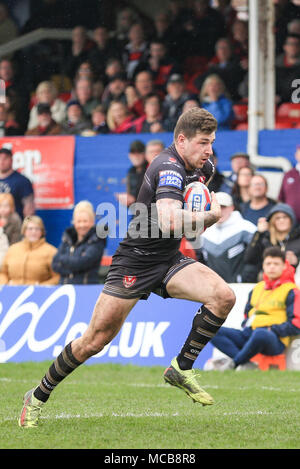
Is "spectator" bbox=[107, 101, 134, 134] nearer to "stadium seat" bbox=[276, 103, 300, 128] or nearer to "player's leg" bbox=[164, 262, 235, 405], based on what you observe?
"stadium seat" bbox=[276, 103, 300, 128]

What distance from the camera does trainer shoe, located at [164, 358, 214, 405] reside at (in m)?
Result: 7.26

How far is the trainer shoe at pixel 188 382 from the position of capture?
7258 mm

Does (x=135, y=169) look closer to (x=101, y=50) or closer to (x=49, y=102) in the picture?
(x=49, y=102)

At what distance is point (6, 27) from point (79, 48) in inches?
86.7

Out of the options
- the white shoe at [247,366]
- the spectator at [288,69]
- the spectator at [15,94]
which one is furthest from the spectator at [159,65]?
the white shoe at [247,366]

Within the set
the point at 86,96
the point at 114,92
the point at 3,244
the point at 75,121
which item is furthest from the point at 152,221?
the point at 86,96

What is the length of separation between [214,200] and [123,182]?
26.7 ft

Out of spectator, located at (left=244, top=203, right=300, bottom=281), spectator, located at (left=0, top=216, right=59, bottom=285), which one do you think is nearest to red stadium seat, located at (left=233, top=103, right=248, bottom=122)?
spectator, located at (left=244, top=203, right=300, bottom=281)

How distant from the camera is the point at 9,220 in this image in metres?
14.8

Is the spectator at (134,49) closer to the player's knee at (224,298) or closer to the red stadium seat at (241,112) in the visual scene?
the red stadium seat at (241,112)

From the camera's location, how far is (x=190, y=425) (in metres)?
7.45

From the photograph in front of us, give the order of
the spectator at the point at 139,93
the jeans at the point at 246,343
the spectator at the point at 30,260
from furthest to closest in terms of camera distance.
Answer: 1. the spectator at the point at 139,93
2. the spectator at the point at 30,260
3. the jeans at the point at 246,343
